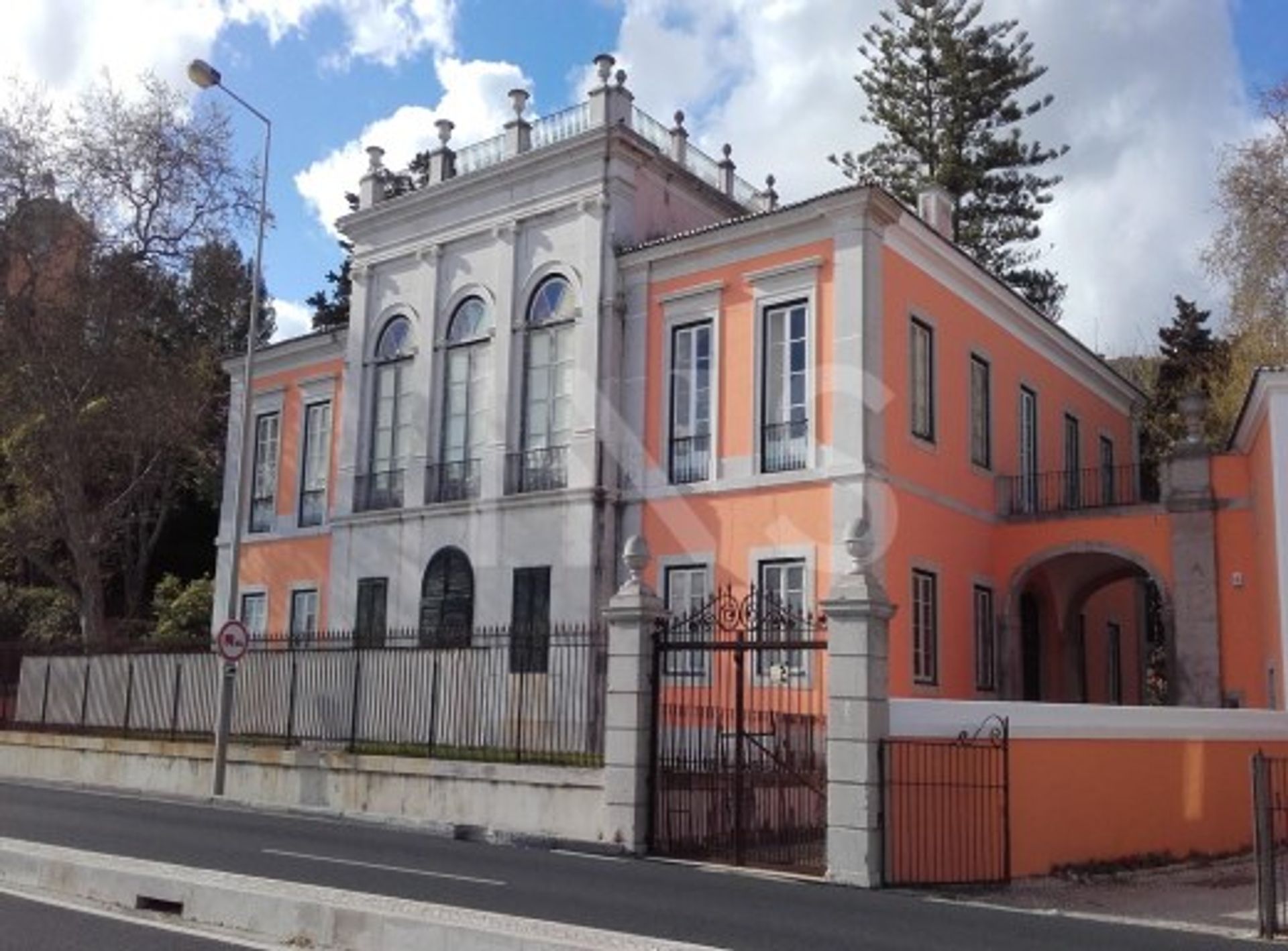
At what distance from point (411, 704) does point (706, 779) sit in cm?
568

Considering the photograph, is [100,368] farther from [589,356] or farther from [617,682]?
[617,682]

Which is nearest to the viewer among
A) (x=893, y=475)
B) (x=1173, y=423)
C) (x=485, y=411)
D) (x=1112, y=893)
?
(x=1112, y=893)

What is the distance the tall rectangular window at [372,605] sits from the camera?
2609 cm

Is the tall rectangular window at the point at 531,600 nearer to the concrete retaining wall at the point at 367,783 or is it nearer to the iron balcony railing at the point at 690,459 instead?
the iron balcony railing at the point at 690,459

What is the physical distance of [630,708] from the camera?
15.4 m

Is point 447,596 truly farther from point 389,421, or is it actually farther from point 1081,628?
point 1081,628

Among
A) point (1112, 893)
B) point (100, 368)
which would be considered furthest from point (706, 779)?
point (100, 368)

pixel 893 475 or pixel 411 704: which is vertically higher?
pixel 893 475

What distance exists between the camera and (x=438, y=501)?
2559 cm

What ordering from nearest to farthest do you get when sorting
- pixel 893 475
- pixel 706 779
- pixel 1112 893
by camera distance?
pixel 1112 893
pixel 706 779
pixel 893 475

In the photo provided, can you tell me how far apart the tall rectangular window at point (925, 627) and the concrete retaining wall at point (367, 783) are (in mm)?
7742

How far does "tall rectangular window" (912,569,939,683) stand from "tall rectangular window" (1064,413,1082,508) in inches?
227

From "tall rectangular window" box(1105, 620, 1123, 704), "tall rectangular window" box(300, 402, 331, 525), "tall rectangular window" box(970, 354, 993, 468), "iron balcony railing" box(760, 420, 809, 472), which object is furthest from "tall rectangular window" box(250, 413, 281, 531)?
"tall rectangular window" box(1105, 620, 1123, 704)

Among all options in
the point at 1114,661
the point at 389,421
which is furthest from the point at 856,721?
the point at 1114,661
